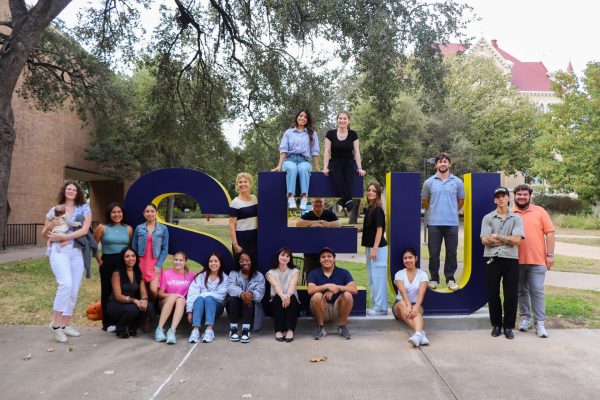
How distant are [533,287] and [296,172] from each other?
3.29 metres

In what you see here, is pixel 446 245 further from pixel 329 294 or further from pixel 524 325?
pixel 329 294

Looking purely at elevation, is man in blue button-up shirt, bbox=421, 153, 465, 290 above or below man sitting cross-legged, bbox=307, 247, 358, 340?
above

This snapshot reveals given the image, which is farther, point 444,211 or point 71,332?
point 444,211

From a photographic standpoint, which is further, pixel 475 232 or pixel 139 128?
pixel 139 128

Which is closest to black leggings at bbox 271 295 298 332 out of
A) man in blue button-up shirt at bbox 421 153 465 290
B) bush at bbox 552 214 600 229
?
man in blue button-up shirt at bbox 421 153 465 290

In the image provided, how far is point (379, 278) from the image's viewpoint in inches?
246

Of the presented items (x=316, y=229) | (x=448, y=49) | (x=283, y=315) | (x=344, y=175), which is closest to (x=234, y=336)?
(x=283, y=315)

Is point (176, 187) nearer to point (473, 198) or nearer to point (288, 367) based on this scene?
point (288, 367)

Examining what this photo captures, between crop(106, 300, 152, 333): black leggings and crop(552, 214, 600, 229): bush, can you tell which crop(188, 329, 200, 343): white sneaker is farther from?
crop(552, 214, 600, 229): bush

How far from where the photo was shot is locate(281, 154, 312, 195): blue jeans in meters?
6.05

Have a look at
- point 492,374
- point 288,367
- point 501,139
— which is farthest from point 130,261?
point 501,139

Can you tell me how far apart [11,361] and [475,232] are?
5609 mm

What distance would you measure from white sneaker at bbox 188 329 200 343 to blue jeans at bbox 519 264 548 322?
4.07 m

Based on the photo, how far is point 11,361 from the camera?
15.4 feet
